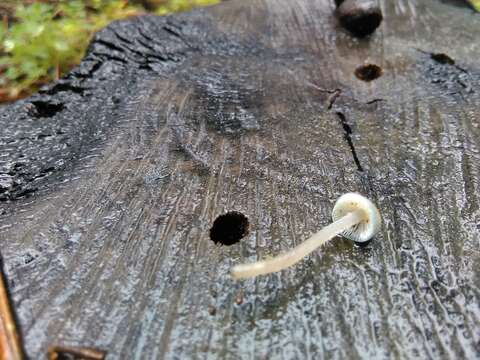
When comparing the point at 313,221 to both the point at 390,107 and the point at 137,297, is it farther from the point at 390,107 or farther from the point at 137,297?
the point at 390,107

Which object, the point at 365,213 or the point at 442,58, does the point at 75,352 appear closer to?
the point at 365,213

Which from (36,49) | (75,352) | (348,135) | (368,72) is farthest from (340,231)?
(36,49)

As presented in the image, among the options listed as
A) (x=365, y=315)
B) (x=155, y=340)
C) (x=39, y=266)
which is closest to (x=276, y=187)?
(x=365, y=315)

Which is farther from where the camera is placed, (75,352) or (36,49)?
(36,49)

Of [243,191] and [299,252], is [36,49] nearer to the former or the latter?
[243,191]

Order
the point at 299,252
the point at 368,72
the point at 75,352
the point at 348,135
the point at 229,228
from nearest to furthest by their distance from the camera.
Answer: the point at 75,352 < the point at 299,252 < the point at 229,228 < the point at 348,135 < the point at 368,72

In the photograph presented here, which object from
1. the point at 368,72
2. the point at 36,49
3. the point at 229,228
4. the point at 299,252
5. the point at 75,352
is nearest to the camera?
the point at 75,352

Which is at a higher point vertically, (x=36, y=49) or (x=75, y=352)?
(x=36, y=49)
